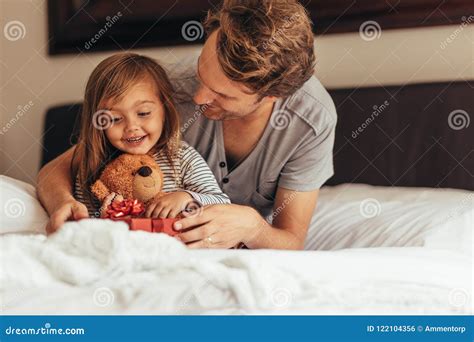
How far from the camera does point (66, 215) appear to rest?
1.09 m

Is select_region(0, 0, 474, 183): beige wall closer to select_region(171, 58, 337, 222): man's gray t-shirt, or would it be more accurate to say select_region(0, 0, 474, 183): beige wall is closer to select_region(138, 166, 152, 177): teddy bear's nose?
select_region(171, 58, 337, 222): man's gray t-shirt

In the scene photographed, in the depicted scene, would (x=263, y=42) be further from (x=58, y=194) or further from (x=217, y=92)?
(x=58, y=194)

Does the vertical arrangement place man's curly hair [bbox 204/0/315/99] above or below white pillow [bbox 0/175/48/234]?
above

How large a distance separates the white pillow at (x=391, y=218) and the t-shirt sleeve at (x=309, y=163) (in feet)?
0.40

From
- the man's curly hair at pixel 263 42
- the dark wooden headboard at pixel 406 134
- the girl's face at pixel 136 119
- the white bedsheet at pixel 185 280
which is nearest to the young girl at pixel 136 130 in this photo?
the girl's face at pixel 136 119

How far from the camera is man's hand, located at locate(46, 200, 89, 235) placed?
3.53ft

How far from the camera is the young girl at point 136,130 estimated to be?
3.74ft

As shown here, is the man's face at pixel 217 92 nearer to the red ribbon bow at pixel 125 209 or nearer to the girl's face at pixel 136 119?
the girl's face at pixel 136 119

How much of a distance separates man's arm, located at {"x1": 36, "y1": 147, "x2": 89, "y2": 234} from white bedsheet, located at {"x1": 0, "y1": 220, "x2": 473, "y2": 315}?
0.59 feet

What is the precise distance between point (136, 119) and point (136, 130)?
0.06 ft


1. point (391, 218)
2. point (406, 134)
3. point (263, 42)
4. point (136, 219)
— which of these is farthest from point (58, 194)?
point (406, 134)

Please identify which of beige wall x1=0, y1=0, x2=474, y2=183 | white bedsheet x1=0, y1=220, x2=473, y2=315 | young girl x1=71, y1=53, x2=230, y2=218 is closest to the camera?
white bedsheet x1=0, y1=220, x2=473, y2=315

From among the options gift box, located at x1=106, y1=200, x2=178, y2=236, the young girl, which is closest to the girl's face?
the young girl

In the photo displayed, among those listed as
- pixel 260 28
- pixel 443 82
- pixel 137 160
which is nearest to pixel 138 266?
pixel 137 160
